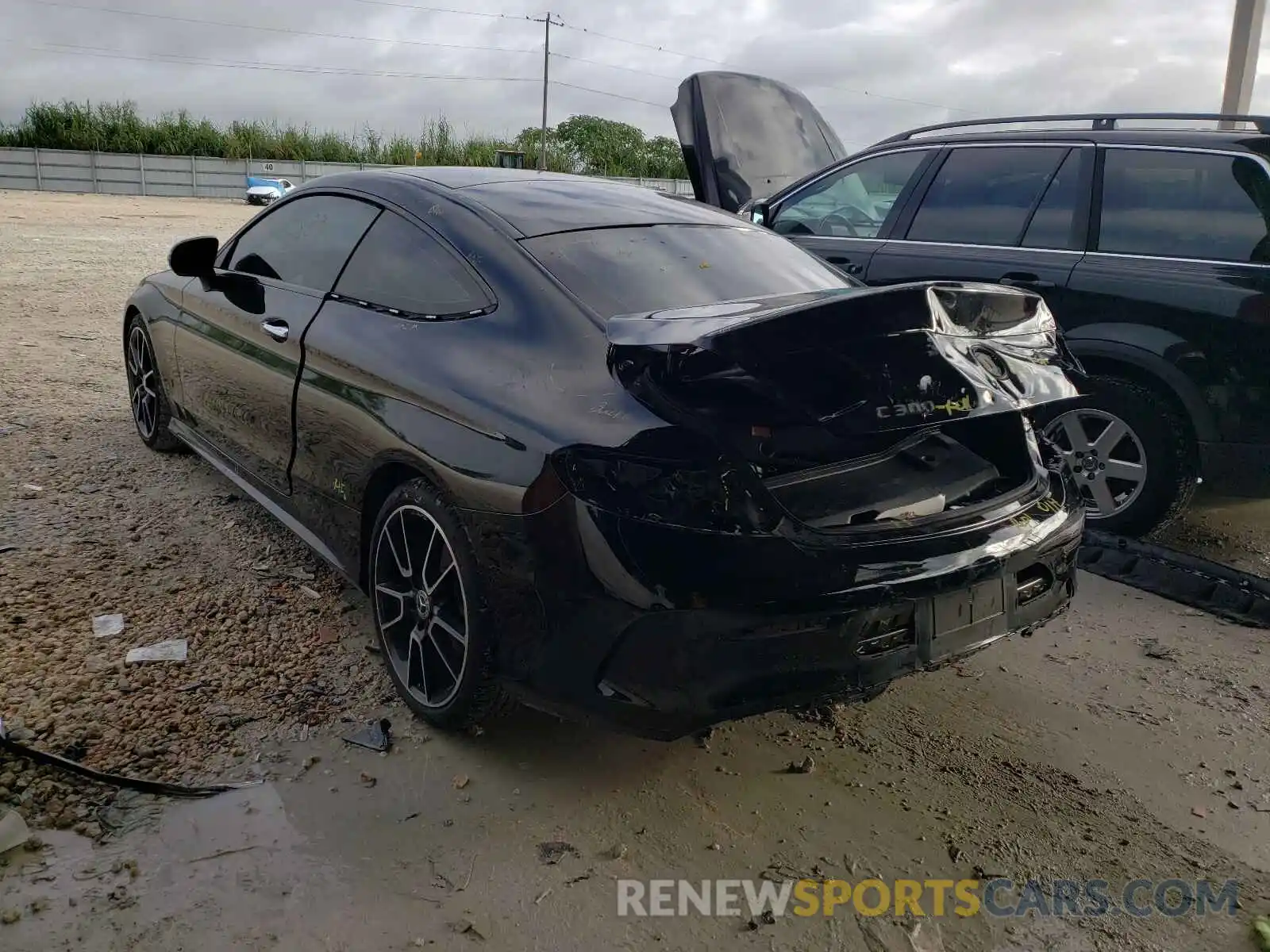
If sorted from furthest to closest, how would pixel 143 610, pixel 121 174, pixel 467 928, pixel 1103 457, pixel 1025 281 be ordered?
pixel 121 174 < pixel 1025 281 < pixel 1103 457 < pixel 143 610 < pixel 467 928

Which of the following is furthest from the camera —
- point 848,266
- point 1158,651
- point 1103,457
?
point 848,266

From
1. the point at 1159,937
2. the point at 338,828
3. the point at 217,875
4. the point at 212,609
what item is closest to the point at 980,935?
the point at 1159,937

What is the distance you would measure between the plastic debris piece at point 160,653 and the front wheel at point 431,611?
733mm

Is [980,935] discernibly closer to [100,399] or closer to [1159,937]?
[1159,937]

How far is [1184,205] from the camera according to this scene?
4.44m

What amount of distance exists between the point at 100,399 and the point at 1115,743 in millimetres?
6078

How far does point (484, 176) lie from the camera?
12.3 ft

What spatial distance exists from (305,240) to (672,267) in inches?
63.4

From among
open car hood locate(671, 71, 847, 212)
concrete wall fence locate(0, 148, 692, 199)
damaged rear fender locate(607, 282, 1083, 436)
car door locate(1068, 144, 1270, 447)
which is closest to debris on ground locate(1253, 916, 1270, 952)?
damaged rear fender locate(607, 282, 1083, 436)

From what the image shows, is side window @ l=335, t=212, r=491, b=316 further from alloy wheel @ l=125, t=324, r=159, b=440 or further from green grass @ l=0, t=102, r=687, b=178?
green grass @ l=0, t=102, r=687, b=178

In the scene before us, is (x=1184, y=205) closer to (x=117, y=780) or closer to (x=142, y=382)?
(x=117, y=780)

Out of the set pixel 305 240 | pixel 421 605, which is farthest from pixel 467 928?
pixel 305 240

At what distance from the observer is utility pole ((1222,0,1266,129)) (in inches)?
336

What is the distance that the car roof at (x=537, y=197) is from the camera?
3.29 metres
